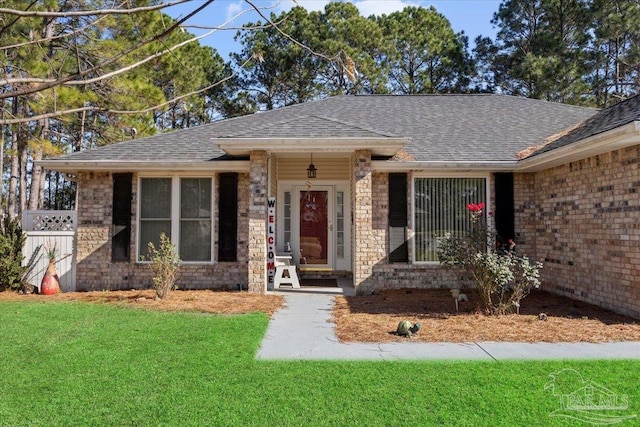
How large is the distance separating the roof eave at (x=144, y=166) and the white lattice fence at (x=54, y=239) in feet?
3.51

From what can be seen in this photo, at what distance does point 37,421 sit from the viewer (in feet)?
10.2

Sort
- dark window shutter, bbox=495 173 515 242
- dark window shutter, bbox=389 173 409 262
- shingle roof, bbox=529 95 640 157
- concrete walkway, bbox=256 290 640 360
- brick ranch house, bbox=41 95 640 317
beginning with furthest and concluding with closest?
1. dark window shutter, bbox=495 173 515 242
2. dark window shutter, bbox=389 173 409 262
3. brick ranch house, bbox=41 95 640 317
4. shingle roof, bbox=529 95 640 157
5. concrete walkway, bbox=256 290 640 360

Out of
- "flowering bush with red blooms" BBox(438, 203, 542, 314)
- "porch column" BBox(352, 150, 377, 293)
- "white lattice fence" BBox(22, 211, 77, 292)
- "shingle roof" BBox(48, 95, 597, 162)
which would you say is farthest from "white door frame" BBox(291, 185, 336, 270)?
"white lattice fence" BBox(22, 211, 77, 292)

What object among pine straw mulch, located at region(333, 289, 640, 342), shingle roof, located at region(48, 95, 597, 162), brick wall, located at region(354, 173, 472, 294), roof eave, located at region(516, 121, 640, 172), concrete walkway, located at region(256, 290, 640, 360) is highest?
shingle roof, located at region(48, 95, 597, 162)

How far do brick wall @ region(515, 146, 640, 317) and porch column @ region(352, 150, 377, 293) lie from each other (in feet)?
11.0

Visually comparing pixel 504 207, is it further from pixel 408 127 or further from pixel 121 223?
pixel 121 223

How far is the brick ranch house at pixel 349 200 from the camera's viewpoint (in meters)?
7.65

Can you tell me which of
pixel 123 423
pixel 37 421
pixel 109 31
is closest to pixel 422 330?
pixel 123 423

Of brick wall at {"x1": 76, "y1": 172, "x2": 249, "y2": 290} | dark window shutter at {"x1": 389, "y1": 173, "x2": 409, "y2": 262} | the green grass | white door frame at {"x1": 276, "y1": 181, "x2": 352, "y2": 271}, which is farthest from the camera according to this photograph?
white door frame at {"x1": 276, "y1": 181, "x2": 352, "y2": 271}

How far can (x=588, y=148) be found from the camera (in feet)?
21.5

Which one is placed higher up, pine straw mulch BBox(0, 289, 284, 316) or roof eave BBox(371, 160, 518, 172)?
roof eave BBox(371, 160, 518, 172)

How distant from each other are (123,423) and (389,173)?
6970 millimetres

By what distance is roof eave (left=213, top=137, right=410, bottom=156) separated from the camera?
777 centimetres

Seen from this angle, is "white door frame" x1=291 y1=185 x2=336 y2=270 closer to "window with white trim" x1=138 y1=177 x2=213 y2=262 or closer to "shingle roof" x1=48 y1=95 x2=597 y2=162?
"shingle roof" x1=48 y1=95 x2=597 y2=162
